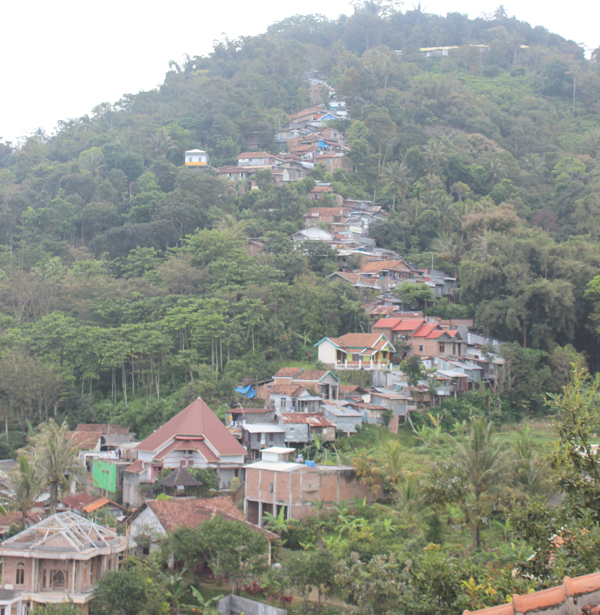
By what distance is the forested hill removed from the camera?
110 feet

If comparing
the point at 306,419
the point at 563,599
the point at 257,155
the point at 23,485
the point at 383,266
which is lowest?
the point at 23,485

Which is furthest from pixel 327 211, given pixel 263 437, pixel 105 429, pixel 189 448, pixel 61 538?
pixel 61 538

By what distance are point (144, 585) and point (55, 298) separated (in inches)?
985

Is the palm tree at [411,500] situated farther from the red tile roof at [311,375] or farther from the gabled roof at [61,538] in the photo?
the red tile roof at [311,375]

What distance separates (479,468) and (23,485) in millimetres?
13526

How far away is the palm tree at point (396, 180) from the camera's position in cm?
5391

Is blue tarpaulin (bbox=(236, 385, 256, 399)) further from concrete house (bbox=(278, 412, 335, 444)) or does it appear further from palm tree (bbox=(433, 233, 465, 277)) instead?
palm tree (bbox=(433, 233, 465, 277))

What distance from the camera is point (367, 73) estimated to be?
70.9 metres

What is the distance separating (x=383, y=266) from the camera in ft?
139

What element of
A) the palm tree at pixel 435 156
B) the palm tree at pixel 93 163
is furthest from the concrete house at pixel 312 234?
the palm tree at pixel 93 163

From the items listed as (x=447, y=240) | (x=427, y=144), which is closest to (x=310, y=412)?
(x=447, y=240)

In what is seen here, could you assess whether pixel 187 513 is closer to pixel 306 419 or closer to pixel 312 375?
pixel 306 419

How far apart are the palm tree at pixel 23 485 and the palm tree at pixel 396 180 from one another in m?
39.0

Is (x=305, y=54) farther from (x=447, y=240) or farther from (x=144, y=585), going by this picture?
(x=144, y=585)
